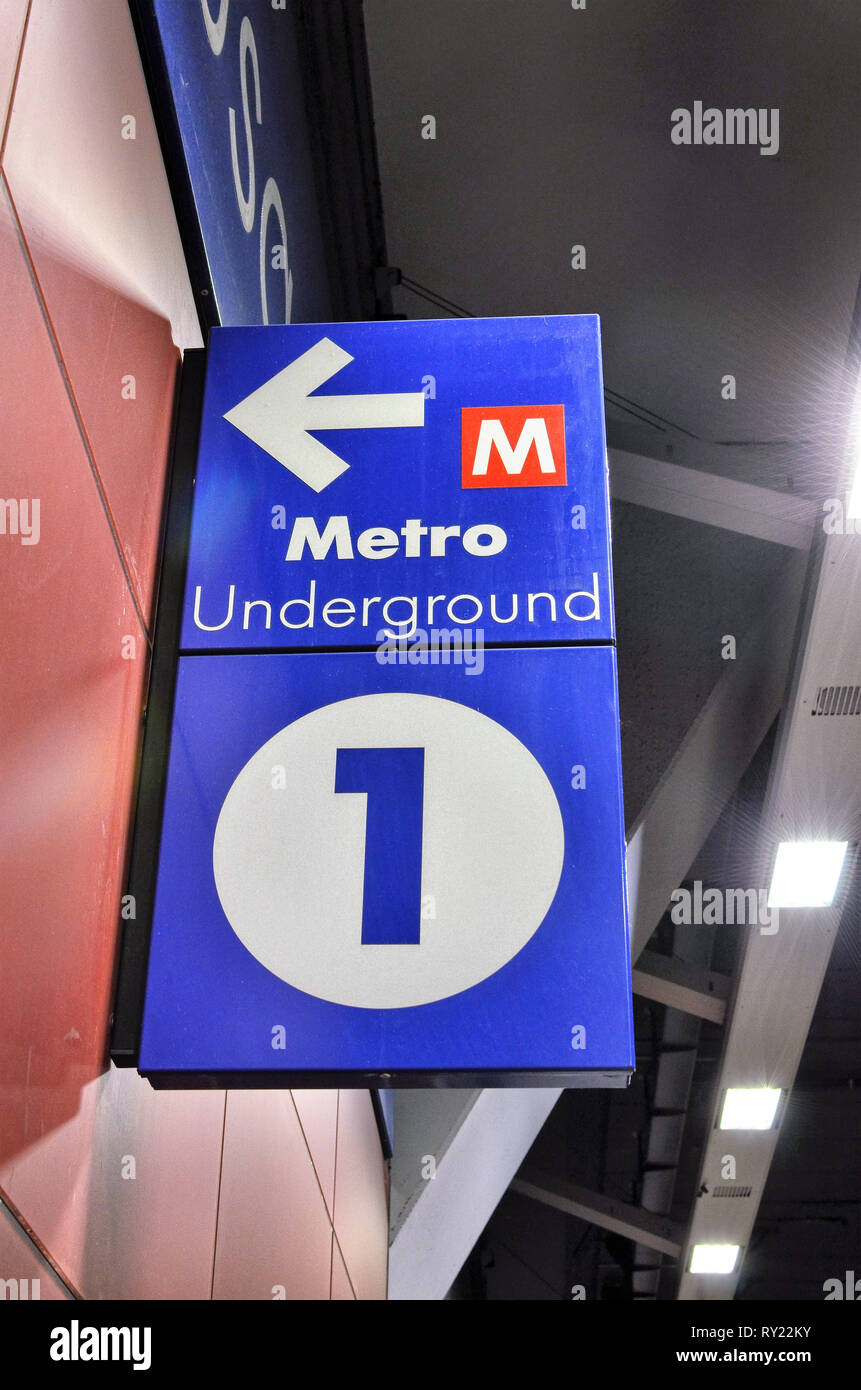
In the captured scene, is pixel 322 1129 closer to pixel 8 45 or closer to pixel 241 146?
pixel 241 146

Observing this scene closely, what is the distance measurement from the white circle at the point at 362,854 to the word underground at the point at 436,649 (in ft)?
0.26

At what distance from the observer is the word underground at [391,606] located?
226 cm

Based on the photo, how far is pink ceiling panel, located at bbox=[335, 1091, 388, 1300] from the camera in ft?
17.4

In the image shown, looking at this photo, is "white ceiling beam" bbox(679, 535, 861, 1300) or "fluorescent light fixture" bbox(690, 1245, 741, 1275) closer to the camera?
"white ceiling beam" bbox(679, 535, 861, 1300)

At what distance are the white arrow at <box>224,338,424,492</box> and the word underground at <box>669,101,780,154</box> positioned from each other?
3649 millimetres

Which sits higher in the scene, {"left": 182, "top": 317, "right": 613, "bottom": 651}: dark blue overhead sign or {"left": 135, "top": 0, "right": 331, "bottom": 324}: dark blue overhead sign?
{"left": 135, "top": 0, "right": 331, "bottom": 324}: dark blue overhead sign

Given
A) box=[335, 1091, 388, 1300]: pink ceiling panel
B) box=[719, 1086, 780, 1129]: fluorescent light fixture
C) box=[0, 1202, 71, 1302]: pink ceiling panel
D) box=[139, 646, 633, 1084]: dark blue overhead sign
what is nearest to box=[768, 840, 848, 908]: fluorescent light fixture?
box=[719, 1086, 780, 1129]: fluorescent light fixture

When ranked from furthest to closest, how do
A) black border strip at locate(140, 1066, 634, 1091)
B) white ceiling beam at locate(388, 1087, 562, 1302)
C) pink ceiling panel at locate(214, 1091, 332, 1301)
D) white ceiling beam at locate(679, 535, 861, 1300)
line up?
white ceiling beam at locate(388, 1087, 562, 1302) < white ceiling beam at locate(679, 535, 861, 1300) < pink ceiling panel at locate(214, 1091, 332, 1301) < black border strip at locate(140, 1066, 634, 1091)

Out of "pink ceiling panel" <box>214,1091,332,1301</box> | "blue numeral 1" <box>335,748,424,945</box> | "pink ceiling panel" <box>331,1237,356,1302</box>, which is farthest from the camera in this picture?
"pink ceiling panel" <box>331,1237,356,1302</box>

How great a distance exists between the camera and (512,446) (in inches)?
97.9

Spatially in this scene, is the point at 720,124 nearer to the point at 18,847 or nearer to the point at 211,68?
the point at 211,68

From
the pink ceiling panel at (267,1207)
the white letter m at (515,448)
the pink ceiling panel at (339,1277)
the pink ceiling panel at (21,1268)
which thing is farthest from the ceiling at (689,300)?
the pink ceiling panel at (21,1268)

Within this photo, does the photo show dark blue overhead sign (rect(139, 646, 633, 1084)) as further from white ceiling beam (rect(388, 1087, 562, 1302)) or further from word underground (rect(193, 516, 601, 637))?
white ceiling beam (rect(388, 1087, 562, 1302))

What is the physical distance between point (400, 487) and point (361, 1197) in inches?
178
